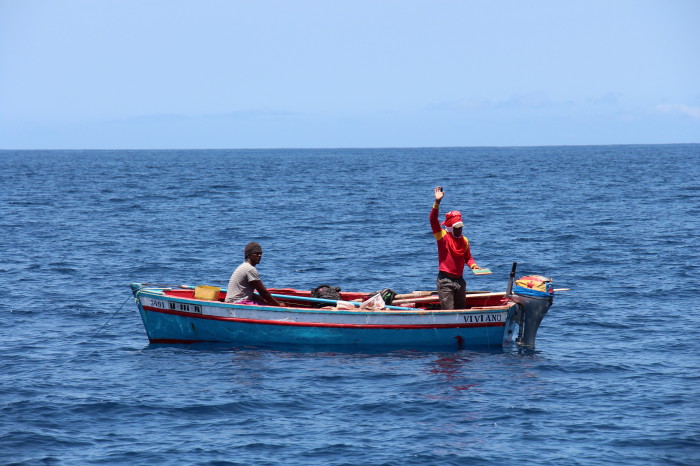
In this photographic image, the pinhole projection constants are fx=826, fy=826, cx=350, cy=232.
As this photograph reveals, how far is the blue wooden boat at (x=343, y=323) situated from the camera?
55.9 feet

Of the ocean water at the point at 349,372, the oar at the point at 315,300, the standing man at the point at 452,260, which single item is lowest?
the ocean water at the point at 349,372

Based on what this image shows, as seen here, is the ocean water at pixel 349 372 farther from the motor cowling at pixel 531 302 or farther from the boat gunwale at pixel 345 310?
the boat gunwale at pixel 345 310

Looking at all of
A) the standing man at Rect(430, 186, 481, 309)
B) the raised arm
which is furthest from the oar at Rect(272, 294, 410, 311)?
the raised arm

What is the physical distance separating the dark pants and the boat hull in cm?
47

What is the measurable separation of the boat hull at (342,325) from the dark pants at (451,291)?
18.5 inches

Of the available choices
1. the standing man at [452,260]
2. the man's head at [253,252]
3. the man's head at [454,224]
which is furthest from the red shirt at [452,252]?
the man's head at [253,252]

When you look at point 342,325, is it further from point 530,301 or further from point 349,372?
point 530,301

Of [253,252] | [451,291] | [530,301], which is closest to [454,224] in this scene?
[451,291]

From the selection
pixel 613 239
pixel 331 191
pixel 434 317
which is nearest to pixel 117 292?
pixel 434 317

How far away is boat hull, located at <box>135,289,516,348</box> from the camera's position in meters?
17.1

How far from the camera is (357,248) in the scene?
1329 inches

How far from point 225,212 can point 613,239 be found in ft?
79.8

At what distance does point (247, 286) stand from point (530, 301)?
5.91m

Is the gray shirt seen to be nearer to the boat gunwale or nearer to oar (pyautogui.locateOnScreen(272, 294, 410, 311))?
the boat gunwale
